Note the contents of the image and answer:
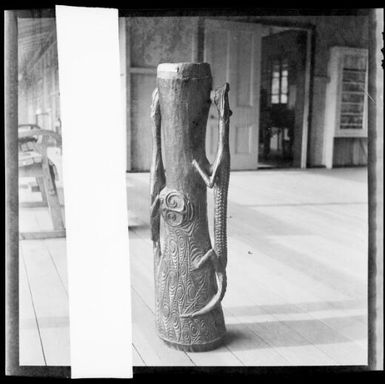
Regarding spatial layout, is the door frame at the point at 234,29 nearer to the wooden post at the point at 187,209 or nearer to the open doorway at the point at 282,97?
the open doorway at the point at 282,97

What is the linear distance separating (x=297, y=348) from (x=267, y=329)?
0.50 feet

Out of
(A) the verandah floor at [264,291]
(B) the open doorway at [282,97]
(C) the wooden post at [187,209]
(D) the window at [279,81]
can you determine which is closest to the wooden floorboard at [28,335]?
(A) the verandah floor at [264,291]

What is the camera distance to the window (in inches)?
223

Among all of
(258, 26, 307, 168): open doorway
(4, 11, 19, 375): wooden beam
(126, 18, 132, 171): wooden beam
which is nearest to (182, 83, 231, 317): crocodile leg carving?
(4, 11, 19, 375): wooden beam

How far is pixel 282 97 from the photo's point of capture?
237 inches

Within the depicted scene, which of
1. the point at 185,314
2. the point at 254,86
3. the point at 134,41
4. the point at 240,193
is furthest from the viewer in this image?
the point at 254,86

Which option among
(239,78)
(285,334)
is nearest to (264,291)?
(285,334)

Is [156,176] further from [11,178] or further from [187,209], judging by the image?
[11,178]

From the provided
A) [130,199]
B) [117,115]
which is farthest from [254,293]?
[130,199]

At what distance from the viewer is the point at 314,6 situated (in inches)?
49.3

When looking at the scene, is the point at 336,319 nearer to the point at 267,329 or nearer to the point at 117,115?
the point at 267,329

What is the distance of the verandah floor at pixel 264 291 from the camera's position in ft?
5.29

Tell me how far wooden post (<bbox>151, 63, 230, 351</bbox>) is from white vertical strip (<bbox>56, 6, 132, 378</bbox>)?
0.23 m

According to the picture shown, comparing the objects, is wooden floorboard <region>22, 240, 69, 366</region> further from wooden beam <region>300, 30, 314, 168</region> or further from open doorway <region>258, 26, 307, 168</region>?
wooden beam <region>300, 30, 314, 168</region>
